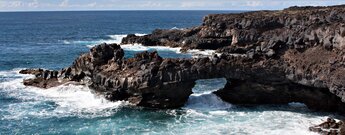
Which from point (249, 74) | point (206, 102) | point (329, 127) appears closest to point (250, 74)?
point (249, 74)

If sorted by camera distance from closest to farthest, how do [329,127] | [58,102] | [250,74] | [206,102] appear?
[329,127] → [250,74] → [206,102] → [58,102]

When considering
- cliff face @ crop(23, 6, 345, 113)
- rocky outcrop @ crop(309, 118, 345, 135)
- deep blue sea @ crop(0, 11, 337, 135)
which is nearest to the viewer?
rocky outcrop @ crop(309, 118, 345, 135)

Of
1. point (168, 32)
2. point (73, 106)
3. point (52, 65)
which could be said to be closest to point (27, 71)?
point (52, 65)

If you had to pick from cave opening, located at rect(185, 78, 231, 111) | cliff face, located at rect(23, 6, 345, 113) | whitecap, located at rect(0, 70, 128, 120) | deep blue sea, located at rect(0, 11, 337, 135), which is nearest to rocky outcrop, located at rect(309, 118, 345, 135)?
deep blue sea, located at rect(0, 11, 337, 135)

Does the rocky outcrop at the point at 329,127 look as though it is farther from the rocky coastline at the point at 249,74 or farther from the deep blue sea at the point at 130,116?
the rocky coastline at the point at 249,74

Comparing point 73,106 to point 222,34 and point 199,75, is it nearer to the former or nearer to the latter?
point 199,75

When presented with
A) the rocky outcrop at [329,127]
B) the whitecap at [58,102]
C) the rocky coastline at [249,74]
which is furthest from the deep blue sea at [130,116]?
the rocky coastline at [249,74]

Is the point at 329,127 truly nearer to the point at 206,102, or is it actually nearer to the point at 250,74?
the point at 250,74

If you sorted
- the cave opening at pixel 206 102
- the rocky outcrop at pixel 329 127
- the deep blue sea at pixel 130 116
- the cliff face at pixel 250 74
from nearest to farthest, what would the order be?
the rocky outcrop at pixel 329 127 → the deep blue sea at pixel 130 116 → the cliff face at pixel 250 74 → the cave opening at pixel 206 102

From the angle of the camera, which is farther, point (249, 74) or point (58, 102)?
Result: point (58, 102)

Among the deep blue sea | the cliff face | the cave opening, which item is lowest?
the deep blue sea

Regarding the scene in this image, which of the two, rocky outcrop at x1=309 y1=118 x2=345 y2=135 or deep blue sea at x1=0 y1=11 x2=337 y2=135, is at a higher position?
rocky outcrop at x1=309 y1=118 x2=345 y2=135

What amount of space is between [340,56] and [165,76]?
1877 centimetres

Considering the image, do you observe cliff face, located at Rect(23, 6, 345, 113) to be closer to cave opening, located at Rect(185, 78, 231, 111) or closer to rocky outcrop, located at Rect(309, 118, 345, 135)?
cave opening, located at Rect(185, 78, 231, 111)
